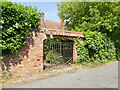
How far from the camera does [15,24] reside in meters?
5.02

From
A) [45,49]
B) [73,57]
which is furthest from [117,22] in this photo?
[45,49]

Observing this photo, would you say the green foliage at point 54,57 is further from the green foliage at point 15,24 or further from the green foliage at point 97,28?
the green foliage at point 15,24

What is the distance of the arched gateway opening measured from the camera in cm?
786

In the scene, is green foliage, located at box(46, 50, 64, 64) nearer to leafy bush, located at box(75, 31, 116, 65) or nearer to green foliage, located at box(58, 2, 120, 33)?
leafy bush, located at box(75, 31, 116, 65)

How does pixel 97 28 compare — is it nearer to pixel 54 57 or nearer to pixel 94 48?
pixel 94 48

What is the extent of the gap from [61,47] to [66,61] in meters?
0.99

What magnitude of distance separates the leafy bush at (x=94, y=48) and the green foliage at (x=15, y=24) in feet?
12.3

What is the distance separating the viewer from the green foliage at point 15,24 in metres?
4.79

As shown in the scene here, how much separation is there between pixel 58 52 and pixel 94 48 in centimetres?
251

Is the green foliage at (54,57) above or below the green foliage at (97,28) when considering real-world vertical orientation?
below

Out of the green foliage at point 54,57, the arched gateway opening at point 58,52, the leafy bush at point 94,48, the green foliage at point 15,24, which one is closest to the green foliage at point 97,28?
the leafy bush at point 94,48

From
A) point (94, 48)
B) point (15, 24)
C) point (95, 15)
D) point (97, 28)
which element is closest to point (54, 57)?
point (94, 48)

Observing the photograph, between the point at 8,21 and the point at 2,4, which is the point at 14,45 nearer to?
the point at 8,21

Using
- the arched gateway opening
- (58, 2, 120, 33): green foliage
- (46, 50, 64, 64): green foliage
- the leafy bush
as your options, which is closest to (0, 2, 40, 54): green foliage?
the arched gateway opening
